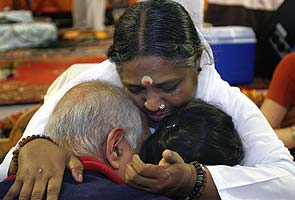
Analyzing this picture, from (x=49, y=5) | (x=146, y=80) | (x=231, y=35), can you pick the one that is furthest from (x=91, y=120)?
(x=49, y=5)

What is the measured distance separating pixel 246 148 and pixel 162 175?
0.39m

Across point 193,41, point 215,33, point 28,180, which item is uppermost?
point 193,41

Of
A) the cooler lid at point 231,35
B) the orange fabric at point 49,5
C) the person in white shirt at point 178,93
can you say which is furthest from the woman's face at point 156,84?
the orange fabric at point 49,5

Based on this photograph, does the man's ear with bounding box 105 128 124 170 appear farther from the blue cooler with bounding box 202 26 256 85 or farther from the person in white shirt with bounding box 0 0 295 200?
the blue cooler with bounding box 202 26 256 85

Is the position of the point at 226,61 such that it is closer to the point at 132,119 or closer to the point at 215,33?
the point at 215,33

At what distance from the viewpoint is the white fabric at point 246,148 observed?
3.93 feet

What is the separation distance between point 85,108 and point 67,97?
9 cm

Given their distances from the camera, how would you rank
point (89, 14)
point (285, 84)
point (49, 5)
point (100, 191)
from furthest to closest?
point (49, 5), point (89, 14), point (285, 84), point (100, 191)

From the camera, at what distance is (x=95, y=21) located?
5.81m

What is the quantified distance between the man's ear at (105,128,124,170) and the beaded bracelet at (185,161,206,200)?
16 cm

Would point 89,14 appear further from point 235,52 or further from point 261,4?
point 235,52

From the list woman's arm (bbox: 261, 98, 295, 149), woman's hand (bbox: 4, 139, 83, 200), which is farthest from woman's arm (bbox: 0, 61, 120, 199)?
woman's arm (bbox: 261, 98, 295, 149)

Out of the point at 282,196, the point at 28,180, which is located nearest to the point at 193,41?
the point at 282,196

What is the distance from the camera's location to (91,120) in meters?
1.12
